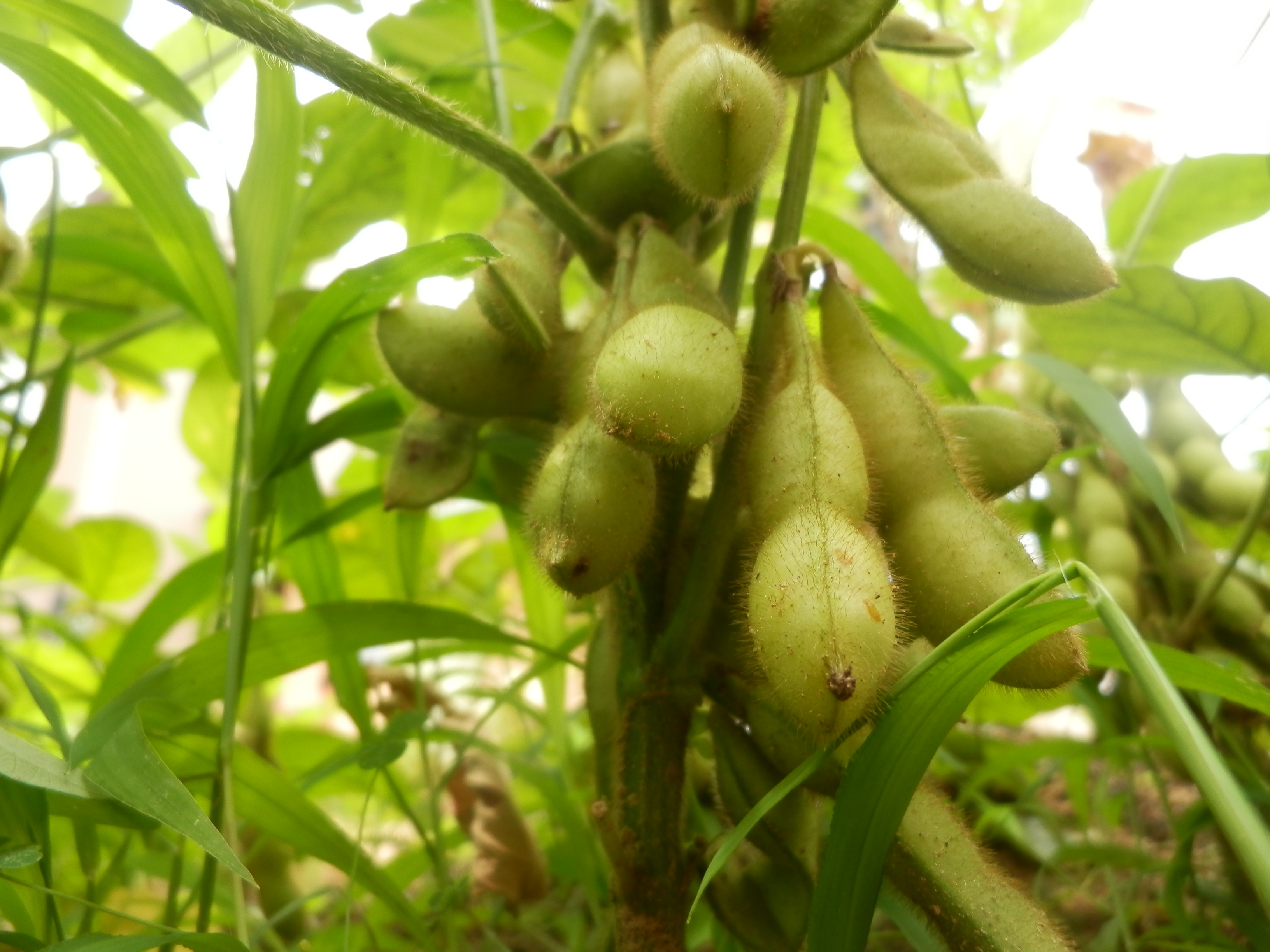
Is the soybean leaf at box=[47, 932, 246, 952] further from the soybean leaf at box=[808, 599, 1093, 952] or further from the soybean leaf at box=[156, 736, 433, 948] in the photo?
the soybean leaf at box=[808, 599, 1093, 952]

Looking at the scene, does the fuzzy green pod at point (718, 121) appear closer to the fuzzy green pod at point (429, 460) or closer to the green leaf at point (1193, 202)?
the fuzzy green pod at point (429, 460)

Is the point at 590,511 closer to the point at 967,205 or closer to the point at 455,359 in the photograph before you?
the point at 455,359

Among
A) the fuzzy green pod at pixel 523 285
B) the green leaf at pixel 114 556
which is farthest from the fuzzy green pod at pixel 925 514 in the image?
the green leaf at pixel 114 556

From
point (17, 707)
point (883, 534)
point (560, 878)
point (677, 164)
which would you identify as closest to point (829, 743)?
point (883, 534)

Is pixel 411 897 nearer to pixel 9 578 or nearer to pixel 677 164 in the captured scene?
pixel 9 578

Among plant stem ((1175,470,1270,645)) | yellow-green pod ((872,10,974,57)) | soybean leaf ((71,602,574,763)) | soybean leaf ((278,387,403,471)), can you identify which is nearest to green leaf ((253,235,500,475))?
soybean leaf ((278,387,403,471))

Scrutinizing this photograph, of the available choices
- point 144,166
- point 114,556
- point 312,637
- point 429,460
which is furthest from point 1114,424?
point 114,556
